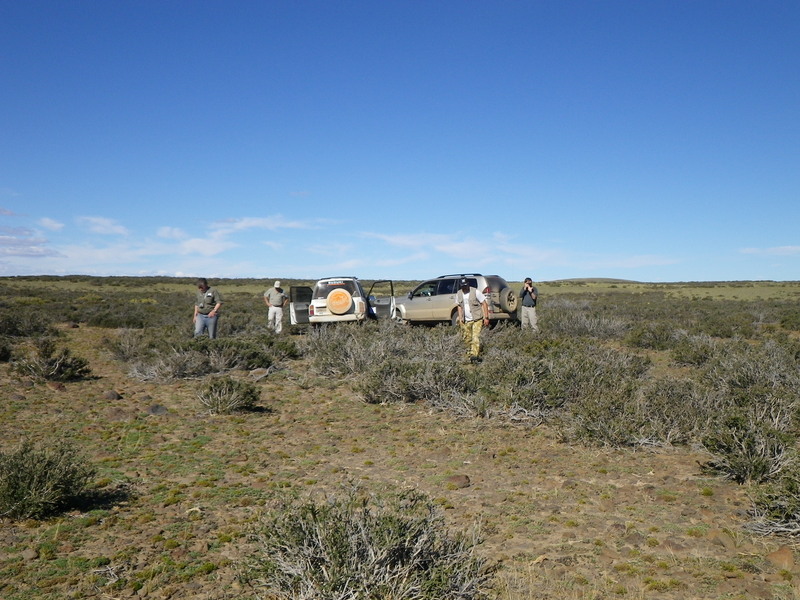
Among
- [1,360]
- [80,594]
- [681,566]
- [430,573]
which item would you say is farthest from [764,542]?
[1,360]

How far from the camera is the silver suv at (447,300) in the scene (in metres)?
16.5

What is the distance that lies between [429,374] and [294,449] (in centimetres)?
272

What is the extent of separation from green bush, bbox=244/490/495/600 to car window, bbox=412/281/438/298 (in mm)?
14771

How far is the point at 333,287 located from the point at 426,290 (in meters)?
3.71

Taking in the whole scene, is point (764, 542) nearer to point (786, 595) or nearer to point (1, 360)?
point (786, 595)

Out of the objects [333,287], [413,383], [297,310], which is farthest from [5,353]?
[413,383]

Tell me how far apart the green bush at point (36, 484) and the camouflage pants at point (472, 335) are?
327 inches

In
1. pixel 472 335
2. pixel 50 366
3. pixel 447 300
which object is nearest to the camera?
pixel 50 366

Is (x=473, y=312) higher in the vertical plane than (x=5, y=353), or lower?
higher

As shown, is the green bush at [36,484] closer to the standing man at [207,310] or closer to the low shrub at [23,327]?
the standing man at [207,310]

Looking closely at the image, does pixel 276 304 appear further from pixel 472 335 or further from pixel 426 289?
pixel 472 335

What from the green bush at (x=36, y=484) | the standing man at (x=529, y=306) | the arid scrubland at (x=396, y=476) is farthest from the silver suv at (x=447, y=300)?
the green bush at (x=36, y=484)

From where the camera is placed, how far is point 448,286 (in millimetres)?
17891

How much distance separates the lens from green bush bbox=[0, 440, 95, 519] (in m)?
4.48
